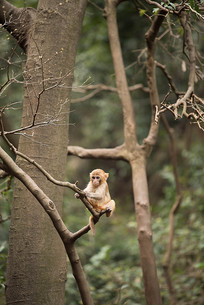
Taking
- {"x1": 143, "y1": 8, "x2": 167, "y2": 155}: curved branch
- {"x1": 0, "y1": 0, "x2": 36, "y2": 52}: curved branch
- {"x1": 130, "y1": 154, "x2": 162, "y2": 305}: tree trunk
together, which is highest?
{"x1": 0, "y1": 0, "x2": 36, "y2": 52}: curved branch

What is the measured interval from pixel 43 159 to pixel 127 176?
8.38 meters

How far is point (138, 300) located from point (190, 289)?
0.97m

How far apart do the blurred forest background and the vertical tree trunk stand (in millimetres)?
871

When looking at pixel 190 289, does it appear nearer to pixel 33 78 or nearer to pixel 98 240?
pixel 98 240

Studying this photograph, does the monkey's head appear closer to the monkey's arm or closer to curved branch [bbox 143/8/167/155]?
the monkey's arm

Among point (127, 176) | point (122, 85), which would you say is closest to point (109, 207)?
point (122, 85)

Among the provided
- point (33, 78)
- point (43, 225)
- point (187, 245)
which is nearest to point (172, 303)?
point (187, 245)

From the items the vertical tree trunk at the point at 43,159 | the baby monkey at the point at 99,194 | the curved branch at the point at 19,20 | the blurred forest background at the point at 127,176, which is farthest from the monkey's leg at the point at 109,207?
the curved branch at the point at 19,20

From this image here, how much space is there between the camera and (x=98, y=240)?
854cm

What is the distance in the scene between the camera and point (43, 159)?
11.5 feet

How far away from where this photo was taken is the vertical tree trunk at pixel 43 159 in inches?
130

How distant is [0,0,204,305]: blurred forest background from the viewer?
235 inches

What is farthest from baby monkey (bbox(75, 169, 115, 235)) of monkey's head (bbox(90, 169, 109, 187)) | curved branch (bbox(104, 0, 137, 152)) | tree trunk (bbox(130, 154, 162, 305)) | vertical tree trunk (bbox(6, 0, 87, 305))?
curved branch (bbox(104, 0, 137, 152))

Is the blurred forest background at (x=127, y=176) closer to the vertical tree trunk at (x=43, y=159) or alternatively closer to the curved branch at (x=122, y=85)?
the curved branch at (x=122, y=85)
